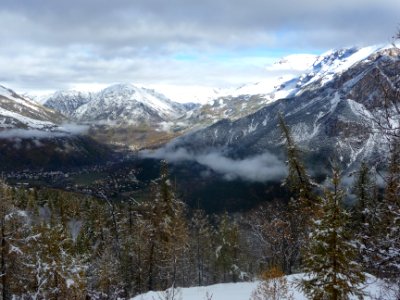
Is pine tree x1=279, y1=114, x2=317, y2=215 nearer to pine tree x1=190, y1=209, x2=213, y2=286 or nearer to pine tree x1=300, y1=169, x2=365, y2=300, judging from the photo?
pine tree x1=300, y1=169, x2=365, y2=300

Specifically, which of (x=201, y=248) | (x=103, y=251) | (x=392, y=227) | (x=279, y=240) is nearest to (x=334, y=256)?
(x=392, y=227)

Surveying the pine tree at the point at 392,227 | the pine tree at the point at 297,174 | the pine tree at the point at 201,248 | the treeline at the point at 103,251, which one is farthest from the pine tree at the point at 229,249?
the pine tree at the point at 392,227

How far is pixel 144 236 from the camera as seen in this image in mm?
42312

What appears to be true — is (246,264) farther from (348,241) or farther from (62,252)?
(348,241)

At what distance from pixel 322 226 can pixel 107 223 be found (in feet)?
150

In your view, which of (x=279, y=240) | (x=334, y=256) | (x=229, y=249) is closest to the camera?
(x=334, y=256)

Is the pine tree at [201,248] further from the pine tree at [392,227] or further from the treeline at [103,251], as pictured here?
the pine tree at [392,227]

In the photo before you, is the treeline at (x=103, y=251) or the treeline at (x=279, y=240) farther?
the treeline at (x=103, y=251)

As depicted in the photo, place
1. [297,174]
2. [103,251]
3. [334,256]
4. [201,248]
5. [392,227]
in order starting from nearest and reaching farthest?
[392,227] → [334,256] → [297,174] → [103,251] → [201,248]

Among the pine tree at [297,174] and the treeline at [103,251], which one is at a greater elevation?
the pine tree at [297,174]

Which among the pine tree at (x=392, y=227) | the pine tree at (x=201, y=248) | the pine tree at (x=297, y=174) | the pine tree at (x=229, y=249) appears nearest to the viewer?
the pine tree at (x=392, y=227)

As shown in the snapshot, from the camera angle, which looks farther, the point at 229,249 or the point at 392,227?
the point at 229,249

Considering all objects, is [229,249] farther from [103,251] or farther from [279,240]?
[103,251]

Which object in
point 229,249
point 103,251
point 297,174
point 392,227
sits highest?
point 297,174
